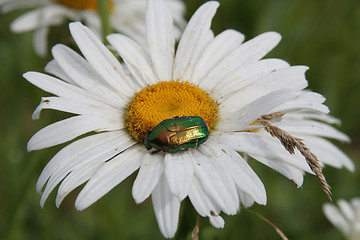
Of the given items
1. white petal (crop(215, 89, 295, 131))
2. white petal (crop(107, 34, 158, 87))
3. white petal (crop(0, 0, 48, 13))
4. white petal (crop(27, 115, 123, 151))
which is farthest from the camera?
Result: white petal (crop(0, 0, 48, 13))

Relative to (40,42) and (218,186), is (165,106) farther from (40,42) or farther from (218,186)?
(40,42)

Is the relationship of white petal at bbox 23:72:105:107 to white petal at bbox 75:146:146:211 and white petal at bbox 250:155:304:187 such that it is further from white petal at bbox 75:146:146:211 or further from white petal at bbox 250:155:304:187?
white petal at bbox 250:155:304:187

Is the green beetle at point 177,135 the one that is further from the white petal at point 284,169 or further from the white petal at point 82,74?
the white petal at point 82,74

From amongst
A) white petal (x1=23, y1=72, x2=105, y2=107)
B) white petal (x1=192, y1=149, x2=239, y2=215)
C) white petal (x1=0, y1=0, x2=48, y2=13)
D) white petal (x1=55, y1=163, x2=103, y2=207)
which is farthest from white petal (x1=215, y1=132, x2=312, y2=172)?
white petal (x1=0, y1=0, x2=48, y2=13)

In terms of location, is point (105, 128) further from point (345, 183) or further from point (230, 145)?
point (345, 183)

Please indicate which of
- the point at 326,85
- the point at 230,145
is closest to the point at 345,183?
the point at 326,85

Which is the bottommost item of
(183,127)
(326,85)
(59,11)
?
(326,85)
